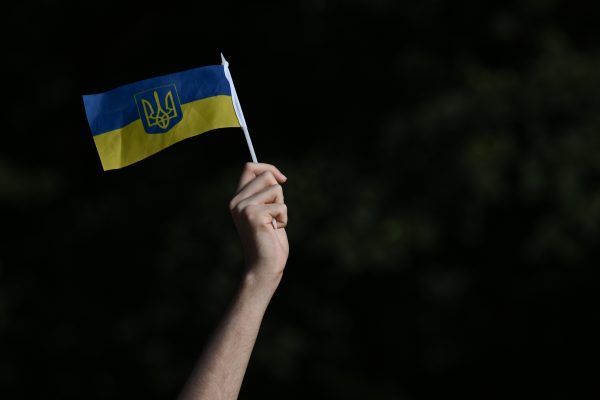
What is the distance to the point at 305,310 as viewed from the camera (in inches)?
294

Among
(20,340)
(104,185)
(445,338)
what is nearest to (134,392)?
(20,340)

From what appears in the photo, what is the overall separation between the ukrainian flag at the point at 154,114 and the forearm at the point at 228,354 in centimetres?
55

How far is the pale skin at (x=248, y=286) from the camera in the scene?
2.07 meters

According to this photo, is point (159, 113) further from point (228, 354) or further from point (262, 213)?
point (228, 354)

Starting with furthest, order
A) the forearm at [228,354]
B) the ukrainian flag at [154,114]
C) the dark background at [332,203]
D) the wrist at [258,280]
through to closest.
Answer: the dark background at [332,203], the ukrainian flag at [154,114], the wrist at [258,280], the forearm at [228,354]

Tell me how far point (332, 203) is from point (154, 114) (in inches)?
184

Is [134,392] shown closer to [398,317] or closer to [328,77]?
[398,317]

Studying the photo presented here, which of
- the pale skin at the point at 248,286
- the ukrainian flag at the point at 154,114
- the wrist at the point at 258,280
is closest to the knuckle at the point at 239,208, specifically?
the pale skin at the point at 248,286

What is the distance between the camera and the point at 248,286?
2193 mm

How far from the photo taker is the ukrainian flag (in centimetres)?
258

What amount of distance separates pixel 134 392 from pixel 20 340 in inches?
36.8

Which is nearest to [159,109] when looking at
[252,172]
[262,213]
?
[252,172]

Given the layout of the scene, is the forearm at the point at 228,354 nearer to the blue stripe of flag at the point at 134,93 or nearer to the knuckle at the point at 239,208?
the knuckle at the point at 239,208

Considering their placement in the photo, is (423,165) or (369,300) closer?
(423,165)
